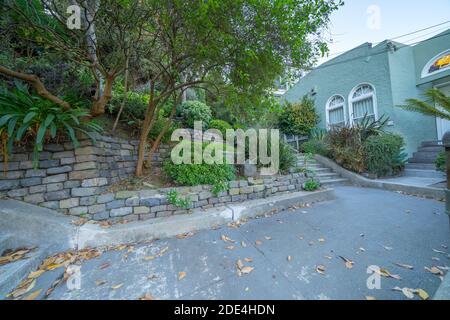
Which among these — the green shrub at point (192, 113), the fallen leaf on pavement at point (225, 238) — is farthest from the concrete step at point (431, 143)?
the fallen leaf on pavement at point (225, 238)

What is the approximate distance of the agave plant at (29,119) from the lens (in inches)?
83.4

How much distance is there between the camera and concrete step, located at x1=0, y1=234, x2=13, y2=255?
6.42ft

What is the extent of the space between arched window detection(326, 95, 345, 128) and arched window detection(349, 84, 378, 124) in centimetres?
38

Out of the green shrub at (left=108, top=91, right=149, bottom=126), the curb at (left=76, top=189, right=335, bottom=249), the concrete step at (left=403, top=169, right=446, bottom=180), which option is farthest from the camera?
the concrete step at (left=403, top=169, right=446, bottom=180)

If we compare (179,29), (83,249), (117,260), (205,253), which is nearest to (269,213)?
(205,253)

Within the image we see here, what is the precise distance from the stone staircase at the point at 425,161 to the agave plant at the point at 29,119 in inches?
330

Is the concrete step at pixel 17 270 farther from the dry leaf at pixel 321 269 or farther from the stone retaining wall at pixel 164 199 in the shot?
the dry leaf at pixel 321 269

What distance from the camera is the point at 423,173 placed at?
5.40 metres

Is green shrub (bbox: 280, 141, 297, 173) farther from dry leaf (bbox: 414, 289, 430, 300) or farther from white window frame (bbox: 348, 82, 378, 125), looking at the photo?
white window frame (bbox: 348, 82, 378, 125)

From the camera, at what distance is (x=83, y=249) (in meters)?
2.25

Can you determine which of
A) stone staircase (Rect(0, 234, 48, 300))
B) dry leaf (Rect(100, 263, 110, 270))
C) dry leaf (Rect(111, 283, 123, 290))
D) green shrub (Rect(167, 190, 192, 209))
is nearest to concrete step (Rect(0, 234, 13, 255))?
stone staircase (Rect(0, 234, 48, 300))
